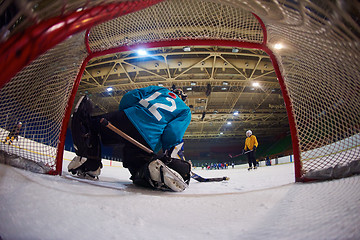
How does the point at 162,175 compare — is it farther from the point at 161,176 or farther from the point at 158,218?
the point at 158,218

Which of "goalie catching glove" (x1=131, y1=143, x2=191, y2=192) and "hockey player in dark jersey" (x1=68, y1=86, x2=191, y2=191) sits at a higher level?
"hockey player in dark jersey" (x1=68, y1=86, x2=191, y2=191)

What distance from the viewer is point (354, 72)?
880 millimetres

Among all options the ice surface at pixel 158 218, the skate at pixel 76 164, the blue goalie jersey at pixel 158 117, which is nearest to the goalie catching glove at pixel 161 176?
the blue goalie jersey at pixel 158 117

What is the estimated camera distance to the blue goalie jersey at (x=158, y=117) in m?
1.38

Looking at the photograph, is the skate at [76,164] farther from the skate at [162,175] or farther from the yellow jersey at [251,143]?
the yellow jersey at [251,143]

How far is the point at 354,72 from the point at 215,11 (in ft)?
4.31

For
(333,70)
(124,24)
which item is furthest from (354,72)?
(124,24)

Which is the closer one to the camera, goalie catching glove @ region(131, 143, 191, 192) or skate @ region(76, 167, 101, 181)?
goalie catching glove @ region(131, 143, 191, 192)

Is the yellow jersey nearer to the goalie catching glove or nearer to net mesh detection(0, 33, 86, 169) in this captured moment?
the goalie catching glove

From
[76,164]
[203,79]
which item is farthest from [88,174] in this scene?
[203,79]

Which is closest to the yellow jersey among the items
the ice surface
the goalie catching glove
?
the goalie catching glove

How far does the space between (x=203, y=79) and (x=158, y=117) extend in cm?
811

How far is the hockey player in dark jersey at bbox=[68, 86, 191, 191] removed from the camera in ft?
4.25

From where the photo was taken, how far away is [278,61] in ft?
5.01
